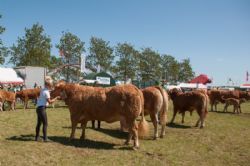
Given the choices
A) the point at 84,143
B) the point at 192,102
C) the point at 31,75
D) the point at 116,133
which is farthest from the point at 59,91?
the point at 31,75

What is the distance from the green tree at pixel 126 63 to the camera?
56.9 meters

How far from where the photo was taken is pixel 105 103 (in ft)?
29.6

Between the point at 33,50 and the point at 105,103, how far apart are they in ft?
136

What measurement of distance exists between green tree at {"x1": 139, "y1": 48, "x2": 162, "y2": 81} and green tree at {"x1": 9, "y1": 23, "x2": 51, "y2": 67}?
20.2 metres

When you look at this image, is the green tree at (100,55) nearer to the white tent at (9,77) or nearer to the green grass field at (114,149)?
the white tent at (9,77)

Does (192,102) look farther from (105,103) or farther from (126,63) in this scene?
(126,63)

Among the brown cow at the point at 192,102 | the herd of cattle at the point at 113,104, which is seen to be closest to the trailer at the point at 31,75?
the brown cow at the point at 192,102

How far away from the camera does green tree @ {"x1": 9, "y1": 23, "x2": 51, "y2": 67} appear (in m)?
47.6

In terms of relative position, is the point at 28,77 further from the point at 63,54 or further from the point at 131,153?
the point at 131,153

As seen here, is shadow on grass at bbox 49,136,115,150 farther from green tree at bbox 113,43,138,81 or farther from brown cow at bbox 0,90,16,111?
green tree at bbox 113,43,138,81

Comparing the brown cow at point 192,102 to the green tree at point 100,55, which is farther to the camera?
the green tree at point 100,55

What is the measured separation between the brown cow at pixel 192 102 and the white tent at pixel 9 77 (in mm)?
20723

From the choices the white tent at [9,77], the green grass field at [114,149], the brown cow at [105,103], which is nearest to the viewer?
the green grass field at [114,149]

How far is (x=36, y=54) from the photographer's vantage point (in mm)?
47375
